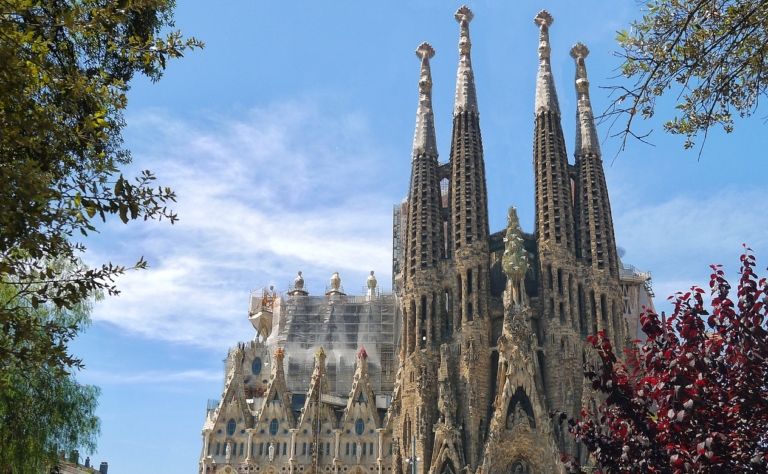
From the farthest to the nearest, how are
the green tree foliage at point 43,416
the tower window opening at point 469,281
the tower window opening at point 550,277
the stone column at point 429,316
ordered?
the tower window opening at point 469,281, the tower window opening at point 550,277, the stone column at point 429,316, the green tree foliage at point 43,416

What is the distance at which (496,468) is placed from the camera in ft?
129

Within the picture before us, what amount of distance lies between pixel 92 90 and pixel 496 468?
34950 mm

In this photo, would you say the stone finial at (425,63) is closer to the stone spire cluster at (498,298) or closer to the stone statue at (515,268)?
the stone spire cluster at (498,298)

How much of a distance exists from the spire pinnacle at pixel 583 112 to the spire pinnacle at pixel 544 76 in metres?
1.71

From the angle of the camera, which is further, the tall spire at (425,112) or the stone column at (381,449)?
the tall spire at (425,112)

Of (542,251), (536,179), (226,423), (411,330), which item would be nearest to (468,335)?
(411,330)

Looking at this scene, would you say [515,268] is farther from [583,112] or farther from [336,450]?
[336,450]

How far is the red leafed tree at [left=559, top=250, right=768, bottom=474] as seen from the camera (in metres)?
10.3

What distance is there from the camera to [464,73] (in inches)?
1994

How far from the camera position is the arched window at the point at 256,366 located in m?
52.3

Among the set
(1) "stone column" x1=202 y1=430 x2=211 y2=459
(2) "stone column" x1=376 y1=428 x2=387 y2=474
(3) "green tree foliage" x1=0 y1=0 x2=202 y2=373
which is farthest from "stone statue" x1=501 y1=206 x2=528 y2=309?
(3) "green tree foliage" x1=0 y1=0 x2=202 y2=373

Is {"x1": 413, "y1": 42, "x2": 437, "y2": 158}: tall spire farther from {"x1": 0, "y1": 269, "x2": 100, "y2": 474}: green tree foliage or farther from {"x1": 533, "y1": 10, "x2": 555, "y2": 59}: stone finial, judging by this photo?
{"x1": 0, "y1": 269, "x2": 100, "y2": 474}: green tree foliage

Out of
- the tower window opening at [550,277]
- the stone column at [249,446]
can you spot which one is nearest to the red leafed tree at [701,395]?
the tower window opening at [550,277]

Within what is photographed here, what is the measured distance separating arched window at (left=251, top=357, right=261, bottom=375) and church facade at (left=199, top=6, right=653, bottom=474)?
0.31 ft
